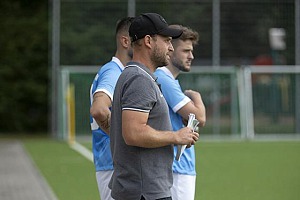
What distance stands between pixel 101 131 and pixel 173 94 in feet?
1.95

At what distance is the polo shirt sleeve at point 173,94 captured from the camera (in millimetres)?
6633

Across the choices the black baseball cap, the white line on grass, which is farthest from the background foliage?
the black baseball cap

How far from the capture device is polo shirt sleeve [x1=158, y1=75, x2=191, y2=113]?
6633 mm

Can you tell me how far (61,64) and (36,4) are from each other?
10.9ft

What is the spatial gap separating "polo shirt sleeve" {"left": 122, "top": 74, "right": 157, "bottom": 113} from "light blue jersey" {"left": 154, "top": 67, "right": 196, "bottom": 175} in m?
1.56

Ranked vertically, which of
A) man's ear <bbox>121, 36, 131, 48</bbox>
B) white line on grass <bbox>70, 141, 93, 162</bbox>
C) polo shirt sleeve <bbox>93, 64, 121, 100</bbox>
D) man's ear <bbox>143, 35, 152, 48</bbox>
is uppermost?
man's ear <bbox>121, 36, 131, 48</bbox>

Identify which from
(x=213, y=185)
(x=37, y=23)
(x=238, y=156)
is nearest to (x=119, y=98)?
(x=213, y=185)

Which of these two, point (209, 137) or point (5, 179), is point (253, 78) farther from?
point (5, 179)

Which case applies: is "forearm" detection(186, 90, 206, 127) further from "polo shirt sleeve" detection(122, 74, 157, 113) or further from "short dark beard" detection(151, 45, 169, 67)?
"polo shirt sleeve" detection(122, 74, 157, 113)

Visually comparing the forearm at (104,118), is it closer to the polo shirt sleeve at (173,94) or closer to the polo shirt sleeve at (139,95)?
the polo shirt sleeve at (173,94)

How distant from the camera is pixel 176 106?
6.62m

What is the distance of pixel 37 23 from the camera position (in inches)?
1064

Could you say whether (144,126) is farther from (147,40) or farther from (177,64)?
(177,64)

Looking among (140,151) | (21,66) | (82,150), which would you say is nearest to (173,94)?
(140,151)
